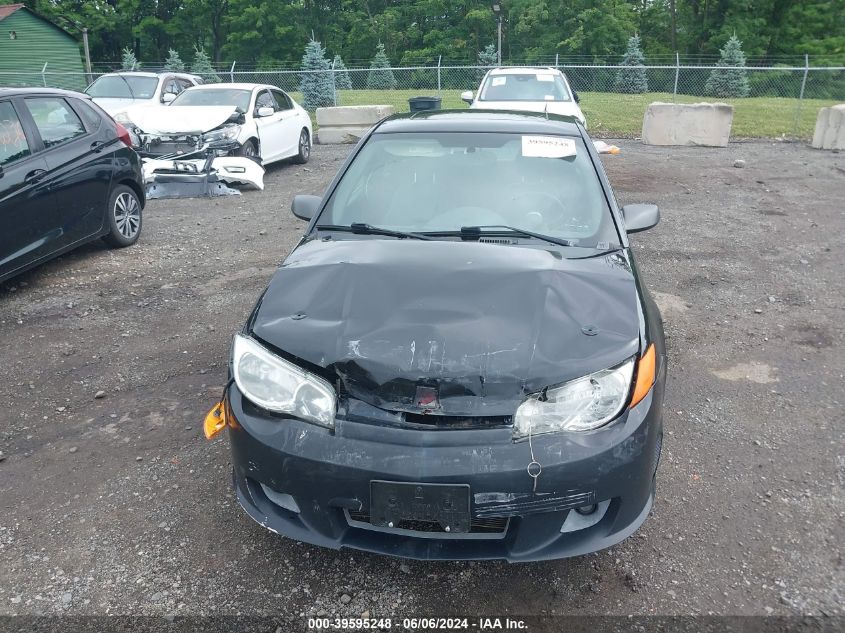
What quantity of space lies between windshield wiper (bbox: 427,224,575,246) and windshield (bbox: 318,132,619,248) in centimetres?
5

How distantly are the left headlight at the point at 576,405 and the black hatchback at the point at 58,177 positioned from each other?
15.8 feet

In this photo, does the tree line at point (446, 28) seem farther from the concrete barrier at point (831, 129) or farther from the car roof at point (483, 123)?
the car roof at point (483, 123)

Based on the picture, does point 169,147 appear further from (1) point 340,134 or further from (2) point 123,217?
(1) point 340,134

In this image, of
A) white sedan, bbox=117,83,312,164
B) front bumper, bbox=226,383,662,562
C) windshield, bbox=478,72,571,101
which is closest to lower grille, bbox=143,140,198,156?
white sedan, bbox=117,83,312,164

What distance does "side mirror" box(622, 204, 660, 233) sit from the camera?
3701 millimetres

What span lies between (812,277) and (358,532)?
5607 mm

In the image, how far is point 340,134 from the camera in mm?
15977

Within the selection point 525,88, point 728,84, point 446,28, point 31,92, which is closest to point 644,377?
point 31,92

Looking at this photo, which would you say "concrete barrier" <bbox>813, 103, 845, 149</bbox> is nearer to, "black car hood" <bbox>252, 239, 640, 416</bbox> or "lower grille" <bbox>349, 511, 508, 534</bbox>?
"black car hood" <bbox>252, 239, 640, 416</bbox>

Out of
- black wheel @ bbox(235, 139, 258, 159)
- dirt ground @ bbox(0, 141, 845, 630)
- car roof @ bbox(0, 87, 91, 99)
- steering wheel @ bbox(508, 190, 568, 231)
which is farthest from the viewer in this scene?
black wheel @ bbox(235, 139, 258, 159)

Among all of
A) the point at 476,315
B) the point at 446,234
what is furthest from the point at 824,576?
the point at 446,234

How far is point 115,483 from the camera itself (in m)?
3.29

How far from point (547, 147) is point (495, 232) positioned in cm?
79

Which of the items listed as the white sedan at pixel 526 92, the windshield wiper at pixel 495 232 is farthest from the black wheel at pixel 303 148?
the windshield wiper at pixel 495 232
